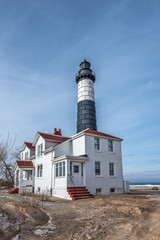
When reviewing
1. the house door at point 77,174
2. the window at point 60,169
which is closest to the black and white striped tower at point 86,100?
the window at point 60,169

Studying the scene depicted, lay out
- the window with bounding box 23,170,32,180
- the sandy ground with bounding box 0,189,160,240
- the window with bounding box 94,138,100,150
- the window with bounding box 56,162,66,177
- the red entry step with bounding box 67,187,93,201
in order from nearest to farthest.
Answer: the sandy ground with bounding box 0,189,160,240 → the red entry step with bounding box 67,187,93,201 → the window with bounding box 56,162,66,177 → the window with bounding box 94,138,100,150 → the window with bounding box 23,170,32,180

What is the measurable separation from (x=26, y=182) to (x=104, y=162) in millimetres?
10087

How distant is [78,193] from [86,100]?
16605mm

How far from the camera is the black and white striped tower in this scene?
28.9 m

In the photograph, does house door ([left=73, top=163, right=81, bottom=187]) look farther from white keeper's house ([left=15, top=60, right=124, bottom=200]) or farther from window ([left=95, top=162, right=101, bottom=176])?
window ([left=95, top=162, right=101, bottom=176])

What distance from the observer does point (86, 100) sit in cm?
2938

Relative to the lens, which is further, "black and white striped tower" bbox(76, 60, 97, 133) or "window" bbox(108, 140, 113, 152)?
"black and white striped tower" bbox(76, 60, 97, 133)

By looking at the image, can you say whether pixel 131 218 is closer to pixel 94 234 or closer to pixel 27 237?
pixel 94 234

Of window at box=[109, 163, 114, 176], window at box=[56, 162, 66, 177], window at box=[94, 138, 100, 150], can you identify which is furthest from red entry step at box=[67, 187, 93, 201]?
window at box=[94, 138, 100, 150]

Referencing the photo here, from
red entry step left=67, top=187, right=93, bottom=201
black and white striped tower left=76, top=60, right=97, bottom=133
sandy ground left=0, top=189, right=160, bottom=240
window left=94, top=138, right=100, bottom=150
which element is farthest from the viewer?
black and white striped tower left=76, top=60, right=97, bottom=133

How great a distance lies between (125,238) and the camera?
566cm

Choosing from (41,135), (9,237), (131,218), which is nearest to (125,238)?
(131,218)

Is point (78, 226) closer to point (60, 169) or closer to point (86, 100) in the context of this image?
point (60, 169)

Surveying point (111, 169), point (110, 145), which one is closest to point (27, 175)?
point (111, 169)
